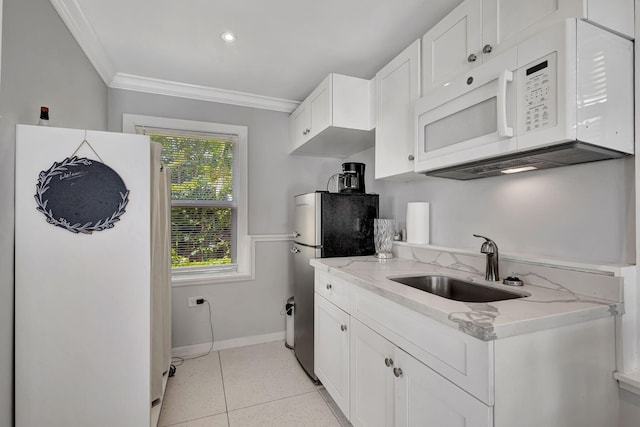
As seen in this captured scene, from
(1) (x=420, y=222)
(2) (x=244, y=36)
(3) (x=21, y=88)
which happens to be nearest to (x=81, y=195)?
(3) (x=21, y=88)

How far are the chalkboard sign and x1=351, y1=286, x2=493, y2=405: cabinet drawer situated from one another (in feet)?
4.28

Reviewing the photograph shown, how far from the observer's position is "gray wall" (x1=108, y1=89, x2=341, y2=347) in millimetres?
2820

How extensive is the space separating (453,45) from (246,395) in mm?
2537

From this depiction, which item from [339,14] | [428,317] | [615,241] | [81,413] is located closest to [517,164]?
[615,241]

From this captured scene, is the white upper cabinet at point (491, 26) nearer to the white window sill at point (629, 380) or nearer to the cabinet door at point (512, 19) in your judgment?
the cabinet door at point (512, 19)

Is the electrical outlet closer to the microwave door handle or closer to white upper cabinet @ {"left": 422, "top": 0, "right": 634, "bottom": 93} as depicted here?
white upper cabinet @ {"left": 422, "top": 0, "right": 634, "bottom": 93}

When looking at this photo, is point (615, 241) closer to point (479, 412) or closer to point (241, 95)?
point (479, 412)

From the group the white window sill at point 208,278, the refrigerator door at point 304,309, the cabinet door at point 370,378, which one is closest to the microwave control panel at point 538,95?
the cabinet door at point 370,378

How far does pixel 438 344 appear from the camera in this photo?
108 centimetres

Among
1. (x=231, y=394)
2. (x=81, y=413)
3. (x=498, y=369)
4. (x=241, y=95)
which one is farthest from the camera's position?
(x=241, y=95)

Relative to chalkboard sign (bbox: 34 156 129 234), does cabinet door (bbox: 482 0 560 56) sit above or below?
above

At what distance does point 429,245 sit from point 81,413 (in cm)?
209

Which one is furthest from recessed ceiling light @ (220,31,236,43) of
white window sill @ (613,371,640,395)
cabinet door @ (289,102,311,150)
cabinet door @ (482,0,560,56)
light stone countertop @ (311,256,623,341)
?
white window sill @ (613,371,640,395)

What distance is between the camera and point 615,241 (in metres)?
1.23
